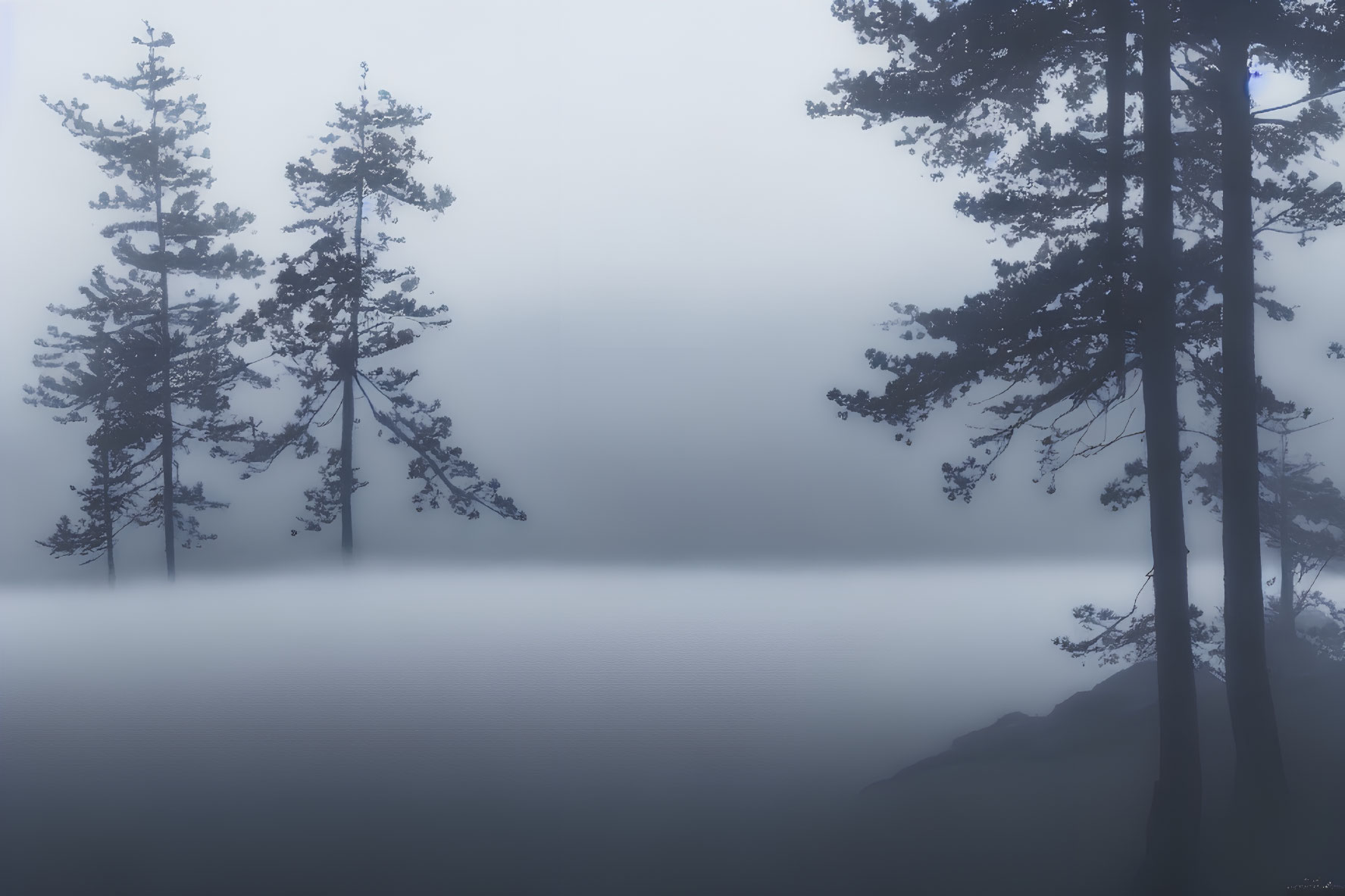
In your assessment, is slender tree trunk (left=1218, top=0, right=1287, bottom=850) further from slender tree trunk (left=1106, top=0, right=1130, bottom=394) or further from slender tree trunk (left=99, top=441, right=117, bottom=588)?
slender tree trunk (left=99, top=441, right=117, bottom=588)

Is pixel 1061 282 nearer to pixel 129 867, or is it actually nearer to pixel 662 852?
pixel 662 852

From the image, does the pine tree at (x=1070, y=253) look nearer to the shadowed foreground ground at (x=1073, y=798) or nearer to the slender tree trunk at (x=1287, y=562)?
the shadowed foreground ground at (x=1073, y=798)

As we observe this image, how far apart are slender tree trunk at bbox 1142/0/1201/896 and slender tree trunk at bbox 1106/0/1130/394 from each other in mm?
304

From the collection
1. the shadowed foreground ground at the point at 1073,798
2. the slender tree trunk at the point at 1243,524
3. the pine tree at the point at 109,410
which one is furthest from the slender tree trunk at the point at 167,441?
the slender tree trunk at the point at 1243,524

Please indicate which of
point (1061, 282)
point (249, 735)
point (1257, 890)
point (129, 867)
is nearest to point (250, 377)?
point (249, 735)

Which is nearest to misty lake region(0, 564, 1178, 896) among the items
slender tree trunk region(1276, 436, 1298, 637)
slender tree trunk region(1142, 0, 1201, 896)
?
slender tree trunk region(1142, 0, 1201, 896)

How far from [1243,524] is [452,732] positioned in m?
11.5

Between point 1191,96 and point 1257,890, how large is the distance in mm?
9840

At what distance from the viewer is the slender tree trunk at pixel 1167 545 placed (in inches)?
396

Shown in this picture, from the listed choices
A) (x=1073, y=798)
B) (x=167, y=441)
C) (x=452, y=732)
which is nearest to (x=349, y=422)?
(x=167, y=441)

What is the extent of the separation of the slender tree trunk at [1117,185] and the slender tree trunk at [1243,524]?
1044mm

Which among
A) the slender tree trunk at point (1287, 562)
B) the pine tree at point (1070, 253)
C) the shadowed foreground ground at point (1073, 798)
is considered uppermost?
the pine tree at point (1070, 253)

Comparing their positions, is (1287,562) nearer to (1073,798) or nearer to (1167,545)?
(1073,798)

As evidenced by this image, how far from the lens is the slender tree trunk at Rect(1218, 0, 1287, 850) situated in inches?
406
